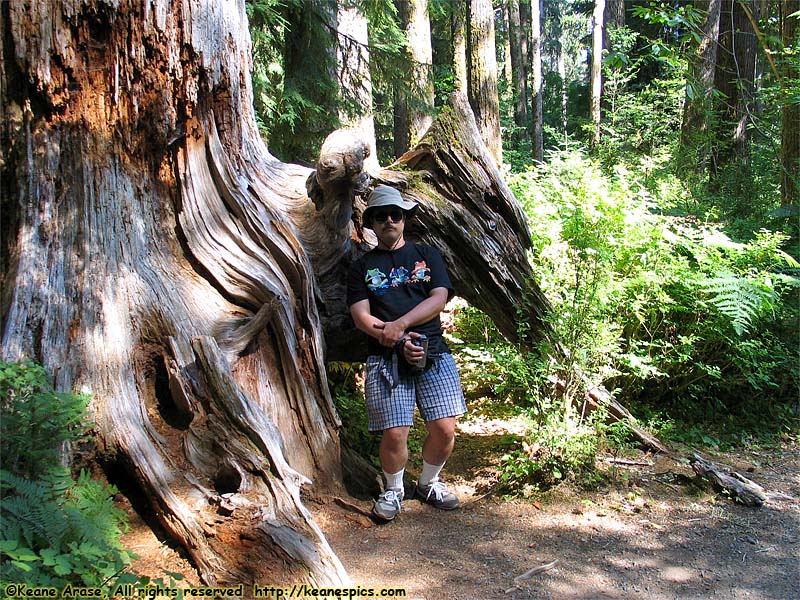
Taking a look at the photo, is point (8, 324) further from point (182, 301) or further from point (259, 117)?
point (259, 117)

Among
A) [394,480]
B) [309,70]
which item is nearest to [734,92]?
[309,70]

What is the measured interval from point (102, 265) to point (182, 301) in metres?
0.56

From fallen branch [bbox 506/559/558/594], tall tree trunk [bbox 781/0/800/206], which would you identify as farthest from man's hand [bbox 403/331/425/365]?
tall tree trunk [bbox 781/0/800/206]

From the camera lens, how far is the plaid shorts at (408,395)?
468 centimetres

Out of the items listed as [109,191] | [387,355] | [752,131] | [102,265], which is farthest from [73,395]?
[752,131]

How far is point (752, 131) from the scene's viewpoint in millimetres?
15086

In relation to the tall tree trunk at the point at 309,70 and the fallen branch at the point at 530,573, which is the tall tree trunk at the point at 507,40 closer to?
the tall tree trunk at the point at 309,70

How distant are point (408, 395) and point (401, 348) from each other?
1.14ft

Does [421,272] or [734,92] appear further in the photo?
[734,92]

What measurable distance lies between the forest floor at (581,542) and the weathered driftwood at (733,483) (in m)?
0.07

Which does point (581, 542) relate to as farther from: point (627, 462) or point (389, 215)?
point (389, 215)

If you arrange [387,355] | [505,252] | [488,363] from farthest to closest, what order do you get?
[488,363], [505,252], [387,355]

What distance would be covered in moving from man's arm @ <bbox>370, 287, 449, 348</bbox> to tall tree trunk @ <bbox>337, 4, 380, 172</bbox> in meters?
5.50

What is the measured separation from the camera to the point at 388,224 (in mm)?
4852
